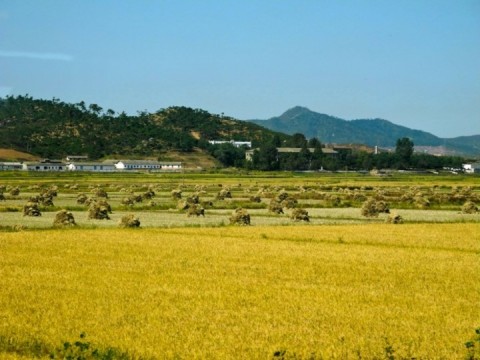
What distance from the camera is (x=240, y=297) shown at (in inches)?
586

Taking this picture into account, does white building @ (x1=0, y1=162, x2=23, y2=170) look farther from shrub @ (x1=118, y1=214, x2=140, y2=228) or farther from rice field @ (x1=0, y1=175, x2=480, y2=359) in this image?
shrub @ (x1=118, y1=214, x2=140, y2=228)

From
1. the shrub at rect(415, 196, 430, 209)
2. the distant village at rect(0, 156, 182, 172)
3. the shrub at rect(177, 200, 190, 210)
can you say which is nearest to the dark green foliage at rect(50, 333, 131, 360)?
the shrub at rect(177, 200, 190, 210)

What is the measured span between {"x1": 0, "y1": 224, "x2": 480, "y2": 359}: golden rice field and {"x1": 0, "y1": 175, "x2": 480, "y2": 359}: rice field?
1.3 inches

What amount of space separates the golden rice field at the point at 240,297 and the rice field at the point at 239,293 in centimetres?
3

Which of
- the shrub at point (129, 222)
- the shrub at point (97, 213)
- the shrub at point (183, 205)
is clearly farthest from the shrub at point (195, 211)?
the shrub at point (129, 222)

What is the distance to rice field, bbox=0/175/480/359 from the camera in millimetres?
11133

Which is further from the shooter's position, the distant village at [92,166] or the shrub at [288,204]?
the distant village at [92,166]

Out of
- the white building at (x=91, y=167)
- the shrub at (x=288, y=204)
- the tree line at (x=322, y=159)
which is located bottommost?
the shrub at (x=288, y=204)

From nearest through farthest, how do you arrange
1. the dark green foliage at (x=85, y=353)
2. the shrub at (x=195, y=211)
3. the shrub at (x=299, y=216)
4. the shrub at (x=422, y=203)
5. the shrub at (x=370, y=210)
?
the dark green foliage at (x=85, y=353), the shrub at (x=299, y=216), the shrub at (x=195, y=211), the shrub at (x=370, y=210), the shrub at (x=422, y=203)

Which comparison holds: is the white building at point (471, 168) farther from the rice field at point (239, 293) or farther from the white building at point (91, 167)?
the rice field at point (239, 293)

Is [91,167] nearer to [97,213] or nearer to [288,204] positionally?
[288,204]

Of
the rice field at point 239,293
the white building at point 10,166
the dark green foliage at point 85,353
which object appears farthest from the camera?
the white building at point 10,166

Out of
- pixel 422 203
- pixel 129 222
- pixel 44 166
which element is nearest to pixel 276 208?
pixel 422 203

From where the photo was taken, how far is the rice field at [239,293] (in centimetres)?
1113
